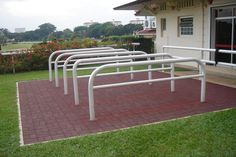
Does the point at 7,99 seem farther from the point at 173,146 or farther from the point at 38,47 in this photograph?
the point at 38,47

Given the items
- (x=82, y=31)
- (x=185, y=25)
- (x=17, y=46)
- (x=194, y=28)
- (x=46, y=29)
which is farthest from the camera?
(x=82, y=31)

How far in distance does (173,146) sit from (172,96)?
3.57 meters

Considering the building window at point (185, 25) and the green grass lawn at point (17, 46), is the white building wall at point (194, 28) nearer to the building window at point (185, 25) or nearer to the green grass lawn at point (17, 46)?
the building window at point (185, 25)

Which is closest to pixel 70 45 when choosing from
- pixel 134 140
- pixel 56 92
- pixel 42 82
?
pixel 42 82

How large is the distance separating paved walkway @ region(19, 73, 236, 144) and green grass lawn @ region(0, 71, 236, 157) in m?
0.42

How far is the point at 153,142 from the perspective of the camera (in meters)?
5.01

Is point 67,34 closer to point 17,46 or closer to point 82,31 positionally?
point 82,31

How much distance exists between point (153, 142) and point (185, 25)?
1181cm

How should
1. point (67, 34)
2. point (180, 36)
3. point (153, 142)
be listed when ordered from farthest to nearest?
point (67, 34) < point (180, 36) < point (153, 142)

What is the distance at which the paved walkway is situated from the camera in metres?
6.02

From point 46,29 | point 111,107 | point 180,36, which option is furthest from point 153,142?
point 46,29

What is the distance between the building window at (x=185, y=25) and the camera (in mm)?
15477

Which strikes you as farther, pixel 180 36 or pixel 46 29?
pixel 46 29

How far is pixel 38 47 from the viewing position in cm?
1658
